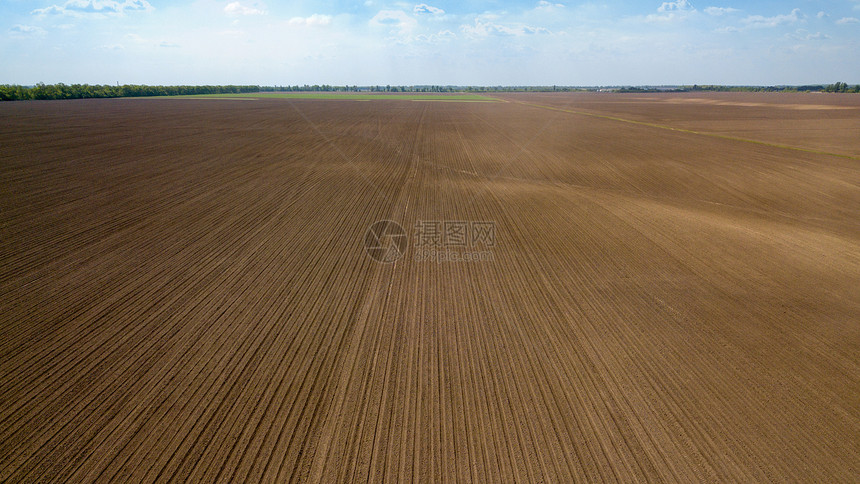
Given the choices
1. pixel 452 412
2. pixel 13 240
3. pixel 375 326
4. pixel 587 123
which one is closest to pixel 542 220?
pixel 375 326

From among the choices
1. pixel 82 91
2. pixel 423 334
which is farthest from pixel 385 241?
pixel 82 91

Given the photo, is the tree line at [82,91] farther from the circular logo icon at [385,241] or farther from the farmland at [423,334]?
the circular logo icon at [385,241]

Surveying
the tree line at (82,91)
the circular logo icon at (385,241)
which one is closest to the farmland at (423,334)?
the circular logo icon at (385,241)

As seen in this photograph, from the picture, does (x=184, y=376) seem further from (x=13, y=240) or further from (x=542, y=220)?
(x=542, y=220)

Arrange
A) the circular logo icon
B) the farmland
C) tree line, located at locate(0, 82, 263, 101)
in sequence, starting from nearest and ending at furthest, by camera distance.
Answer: the farmland < the circular logo icon < tree line, located at locate(0, 82, 263, 101)

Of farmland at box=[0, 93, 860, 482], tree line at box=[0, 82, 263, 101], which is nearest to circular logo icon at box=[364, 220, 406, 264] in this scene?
farmland at box=[0, 93, 860, 482]

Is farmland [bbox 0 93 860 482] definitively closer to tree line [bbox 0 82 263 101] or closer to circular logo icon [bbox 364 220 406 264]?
circular logo icon [bbox 364 220 406 264]
